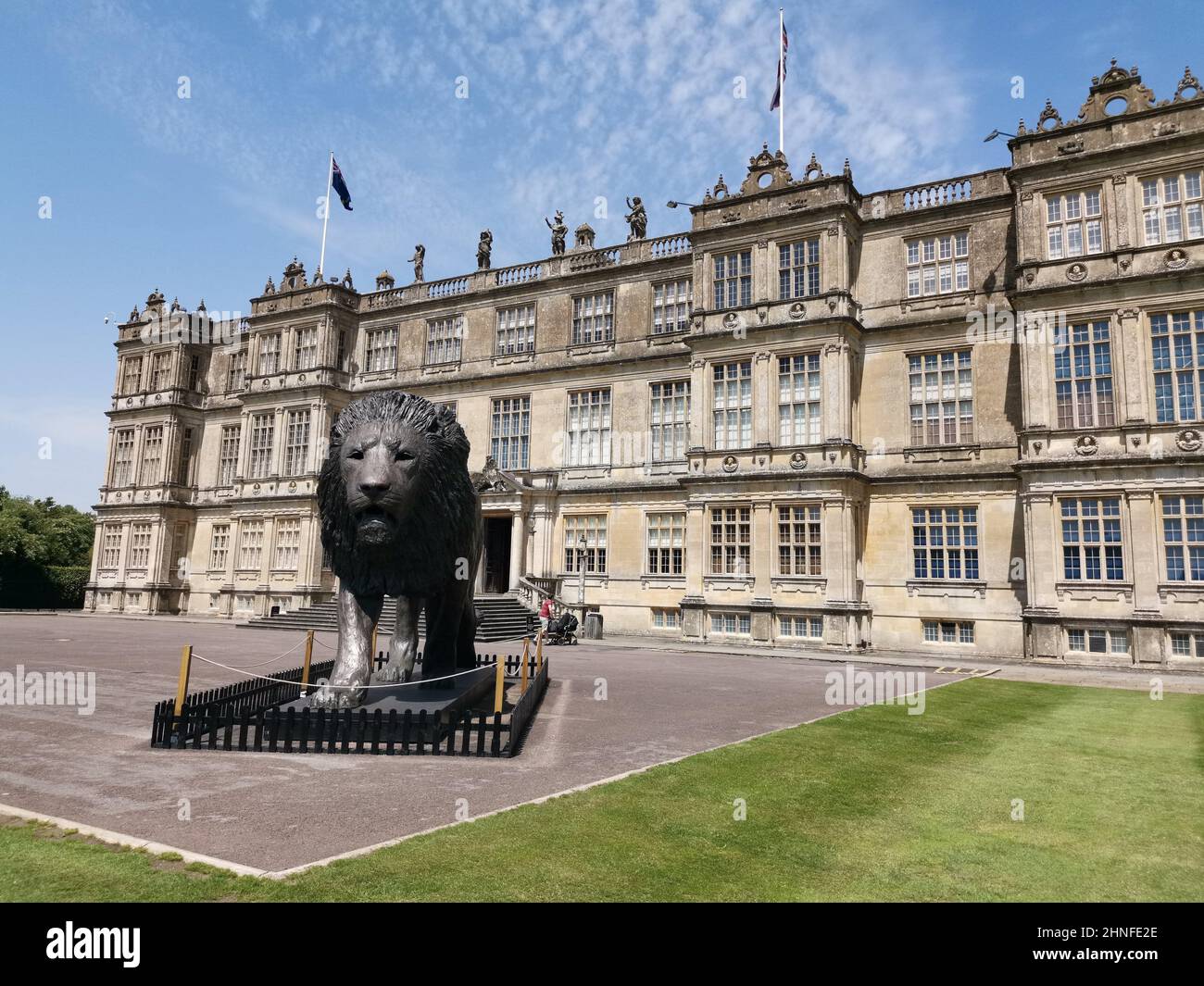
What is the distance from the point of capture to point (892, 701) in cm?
1353

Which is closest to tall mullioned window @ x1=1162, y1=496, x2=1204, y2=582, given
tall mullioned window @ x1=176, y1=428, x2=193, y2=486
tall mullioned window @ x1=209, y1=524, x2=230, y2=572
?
tall mullioned window @ x1=209, y1=524, x2=230, y2=572

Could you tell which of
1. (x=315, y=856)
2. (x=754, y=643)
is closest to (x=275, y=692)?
(x=315, y=856)

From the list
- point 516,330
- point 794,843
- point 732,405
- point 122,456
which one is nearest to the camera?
point 794,843

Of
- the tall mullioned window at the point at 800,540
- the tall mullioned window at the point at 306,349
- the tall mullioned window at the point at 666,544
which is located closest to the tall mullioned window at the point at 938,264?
the tall mullioned window at the point at 800,540

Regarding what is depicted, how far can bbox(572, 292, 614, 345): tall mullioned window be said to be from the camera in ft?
112

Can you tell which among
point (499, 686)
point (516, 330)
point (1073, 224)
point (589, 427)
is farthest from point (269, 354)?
point (499, 686)

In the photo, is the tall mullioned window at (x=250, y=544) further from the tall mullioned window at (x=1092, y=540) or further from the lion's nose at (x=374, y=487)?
the tall mullioned window at (x=1092, y=540)

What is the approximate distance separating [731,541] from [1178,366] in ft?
47.5

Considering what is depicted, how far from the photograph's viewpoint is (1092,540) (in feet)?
73.6

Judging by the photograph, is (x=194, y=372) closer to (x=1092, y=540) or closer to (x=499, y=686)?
(x=499, y=686)

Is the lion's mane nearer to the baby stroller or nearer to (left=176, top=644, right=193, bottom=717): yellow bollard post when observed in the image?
(left=176, top=644, right=193, bottom=717): yellow bollard post
